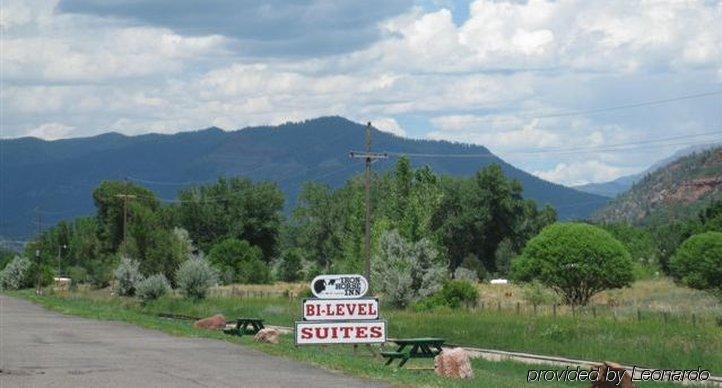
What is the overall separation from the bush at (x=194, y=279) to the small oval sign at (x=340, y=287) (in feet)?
147

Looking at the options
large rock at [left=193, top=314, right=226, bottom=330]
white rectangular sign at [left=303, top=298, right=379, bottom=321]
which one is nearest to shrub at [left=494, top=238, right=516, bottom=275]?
large rock at [left=193, top=314, right=226, bottom=330]

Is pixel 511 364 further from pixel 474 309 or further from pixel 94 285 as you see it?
pixel 94 285

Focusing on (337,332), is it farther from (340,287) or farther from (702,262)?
(702,262)

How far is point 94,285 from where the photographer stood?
122 m

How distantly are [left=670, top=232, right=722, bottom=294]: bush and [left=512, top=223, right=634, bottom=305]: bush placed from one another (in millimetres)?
8061

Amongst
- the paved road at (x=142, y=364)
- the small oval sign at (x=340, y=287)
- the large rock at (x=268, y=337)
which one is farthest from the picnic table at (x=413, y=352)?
the large rock at (x=268, y=337)

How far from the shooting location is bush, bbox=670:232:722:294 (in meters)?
69.7

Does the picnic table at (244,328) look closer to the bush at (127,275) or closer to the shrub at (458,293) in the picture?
the shrub at (458,293)

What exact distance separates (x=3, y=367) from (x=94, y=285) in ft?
338

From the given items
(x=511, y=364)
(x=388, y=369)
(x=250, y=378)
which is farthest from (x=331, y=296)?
(x=511, y=364)

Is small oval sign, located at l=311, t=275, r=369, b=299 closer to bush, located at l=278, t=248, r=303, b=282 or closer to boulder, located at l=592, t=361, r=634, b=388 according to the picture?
boulder, located at l=592, t=361, r=634, b=388

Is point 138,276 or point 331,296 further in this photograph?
point 138,276

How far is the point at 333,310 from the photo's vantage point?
25.7 metres

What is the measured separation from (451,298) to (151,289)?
2264 cm
